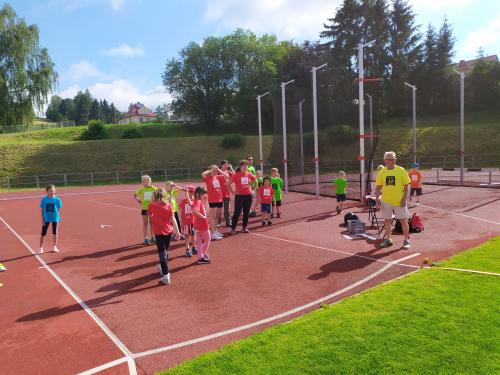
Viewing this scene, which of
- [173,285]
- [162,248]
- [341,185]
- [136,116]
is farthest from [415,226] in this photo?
[136,116]

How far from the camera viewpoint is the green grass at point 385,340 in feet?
13.3

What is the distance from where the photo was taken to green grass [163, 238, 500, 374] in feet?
13.3

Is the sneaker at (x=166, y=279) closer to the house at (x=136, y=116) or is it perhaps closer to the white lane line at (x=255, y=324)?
the white lane line at (x=255, y=324)

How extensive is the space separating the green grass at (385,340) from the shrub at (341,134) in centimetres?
2382

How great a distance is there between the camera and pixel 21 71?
37.8 meters

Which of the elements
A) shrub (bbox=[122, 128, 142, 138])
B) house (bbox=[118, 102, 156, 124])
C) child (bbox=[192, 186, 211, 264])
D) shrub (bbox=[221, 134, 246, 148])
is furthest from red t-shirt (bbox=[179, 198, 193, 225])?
house (bbox=[118, 102, 156, 124])

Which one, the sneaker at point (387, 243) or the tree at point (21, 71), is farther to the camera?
the tree at point (21, 71)

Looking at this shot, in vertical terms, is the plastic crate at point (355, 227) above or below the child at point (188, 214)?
below

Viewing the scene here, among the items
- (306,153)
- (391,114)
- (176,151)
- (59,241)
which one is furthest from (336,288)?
(391,114)

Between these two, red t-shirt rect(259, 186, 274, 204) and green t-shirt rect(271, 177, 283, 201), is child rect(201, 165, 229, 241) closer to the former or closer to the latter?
red t-shirt rect(259, 186, 274, 204)

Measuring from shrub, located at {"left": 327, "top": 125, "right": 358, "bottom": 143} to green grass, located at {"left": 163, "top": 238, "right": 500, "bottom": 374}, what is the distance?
23822mm

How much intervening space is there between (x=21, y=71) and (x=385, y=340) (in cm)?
4202

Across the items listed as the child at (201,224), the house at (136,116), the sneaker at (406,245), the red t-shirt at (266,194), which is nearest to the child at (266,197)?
the red t-shirt at (266,194)

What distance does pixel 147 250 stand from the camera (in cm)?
998
